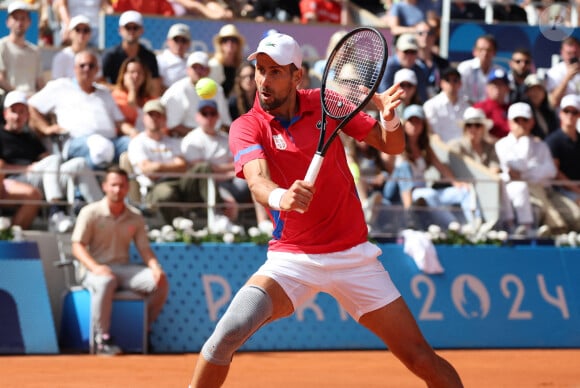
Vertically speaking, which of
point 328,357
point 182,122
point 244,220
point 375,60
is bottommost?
point 328,357

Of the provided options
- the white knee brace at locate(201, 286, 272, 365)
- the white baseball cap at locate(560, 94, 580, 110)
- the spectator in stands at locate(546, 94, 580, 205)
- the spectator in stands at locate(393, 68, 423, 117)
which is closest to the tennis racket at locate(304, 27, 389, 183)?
the white knee brace at locate(201, 286, 272, 365)

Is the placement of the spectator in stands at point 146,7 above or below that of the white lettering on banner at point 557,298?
above

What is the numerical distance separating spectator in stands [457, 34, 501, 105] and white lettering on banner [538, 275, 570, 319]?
315cm

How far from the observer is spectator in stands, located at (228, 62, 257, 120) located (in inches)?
459

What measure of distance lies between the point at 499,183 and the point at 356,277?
6.05 m

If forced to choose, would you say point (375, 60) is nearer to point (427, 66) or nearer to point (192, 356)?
point (192, 356)

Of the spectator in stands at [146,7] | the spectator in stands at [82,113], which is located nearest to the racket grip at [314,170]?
the spectator in stands at [82,113]

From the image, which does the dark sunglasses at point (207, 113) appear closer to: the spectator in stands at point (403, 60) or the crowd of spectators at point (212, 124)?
the crowd of spectators at point (212, 124)

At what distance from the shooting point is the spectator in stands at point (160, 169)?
10516mm

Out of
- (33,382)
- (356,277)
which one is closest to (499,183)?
(33,382)

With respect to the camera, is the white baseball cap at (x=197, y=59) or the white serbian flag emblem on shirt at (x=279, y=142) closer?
the white serbian flag emblem on shirt at (x=279, y=142)

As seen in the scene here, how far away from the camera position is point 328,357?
10.5 meters

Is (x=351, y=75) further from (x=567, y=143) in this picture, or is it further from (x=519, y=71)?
(x=519, y=71)

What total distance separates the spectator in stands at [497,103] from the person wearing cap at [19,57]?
5.14 metres
